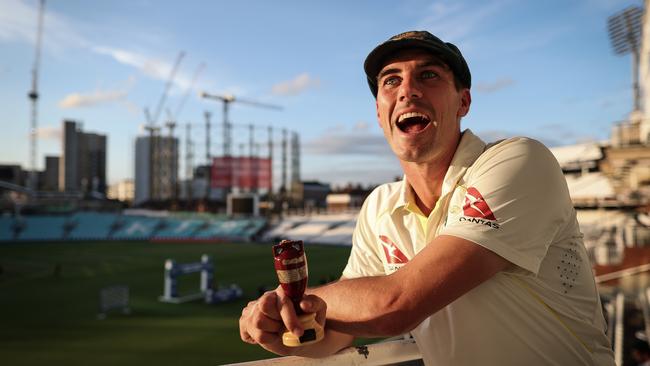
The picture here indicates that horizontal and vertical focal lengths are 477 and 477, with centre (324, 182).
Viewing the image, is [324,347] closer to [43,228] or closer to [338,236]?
[338,236]

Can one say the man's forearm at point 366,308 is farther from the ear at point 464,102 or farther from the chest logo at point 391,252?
the ear at point 464,102

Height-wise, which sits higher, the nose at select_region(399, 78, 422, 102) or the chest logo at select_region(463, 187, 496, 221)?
the nose at select_region(399, 78, 422, 102)

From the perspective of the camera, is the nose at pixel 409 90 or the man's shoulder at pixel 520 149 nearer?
the man's shoulder at pixel 520 149

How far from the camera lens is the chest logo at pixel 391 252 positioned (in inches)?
85.0

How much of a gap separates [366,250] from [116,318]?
14.3 meters

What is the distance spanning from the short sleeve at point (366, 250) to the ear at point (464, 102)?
63 cm

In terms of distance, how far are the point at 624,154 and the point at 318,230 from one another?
36.5 metres

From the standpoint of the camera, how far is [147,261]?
2970 centimetres

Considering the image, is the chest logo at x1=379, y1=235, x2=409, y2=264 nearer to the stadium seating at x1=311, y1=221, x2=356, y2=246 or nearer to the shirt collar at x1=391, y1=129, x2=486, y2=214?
the shirt collar at x1=391, y1=129, x2=486, y2=214

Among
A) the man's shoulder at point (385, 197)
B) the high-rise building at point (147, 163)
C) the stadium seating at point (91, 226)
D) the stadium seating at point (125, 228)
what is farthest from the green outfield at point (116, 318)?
the high-rise building at point (147, 163)

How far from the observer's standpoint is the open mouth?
→ 1988mm

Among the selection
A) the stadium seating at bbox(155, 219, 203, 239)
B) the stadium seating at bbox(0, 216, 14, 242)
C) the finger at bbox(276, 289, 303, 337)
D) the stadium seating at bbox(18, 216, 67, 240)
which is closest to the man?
the finger at bbox(276, 289, 303, 337)

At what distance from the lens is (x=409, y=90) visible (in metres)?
2.00

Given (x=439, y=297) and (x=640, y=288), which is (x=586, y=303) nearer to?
(x=439, y=297)
